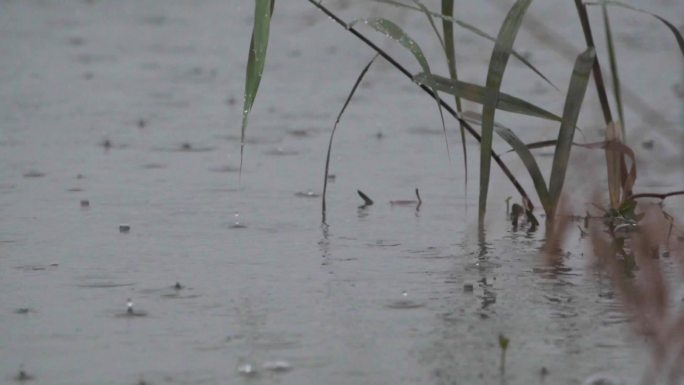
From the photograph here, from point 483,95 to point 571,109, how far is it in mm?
241

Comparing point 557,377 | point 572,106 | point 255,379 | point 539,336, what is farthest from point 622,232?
A: point 255,379

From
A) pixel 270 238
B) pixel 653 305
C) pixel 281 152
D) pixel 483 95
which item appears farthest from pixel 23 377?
pixel 281 152

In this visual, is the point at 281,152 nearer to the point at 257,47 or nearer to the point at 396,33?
the point at 396,33

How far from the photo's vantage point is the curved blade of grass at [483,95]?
12.3 feet

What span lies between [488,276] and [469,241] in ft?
1.48

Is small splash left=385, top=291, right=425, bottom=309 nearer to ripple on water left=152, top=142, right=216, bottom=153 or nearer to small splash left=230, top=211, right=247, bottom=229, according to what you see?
small splash left=230, top=211, right=247, bottom=229

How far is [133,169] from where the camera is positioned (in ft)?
16.9

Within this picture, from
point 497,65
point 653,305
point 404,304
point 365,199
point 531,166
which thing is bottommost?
point 404,304

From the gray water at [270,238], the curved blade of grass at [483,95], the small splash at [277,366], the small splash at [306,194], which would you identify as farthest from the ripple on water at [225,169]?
the small splash at [277,366]

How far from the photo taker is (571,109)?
385cm

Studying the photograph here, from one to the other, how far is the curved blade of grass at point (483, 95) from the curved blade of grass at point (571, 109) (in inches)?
1.5

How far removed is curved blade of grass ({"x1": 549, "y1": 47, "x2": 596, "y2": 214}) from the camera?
3.83 m

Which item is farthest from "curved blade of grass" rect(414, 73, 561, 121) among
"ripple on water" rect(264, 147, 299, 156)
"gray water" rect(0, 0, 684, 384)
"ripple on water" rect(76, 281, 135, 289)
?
"ripple on water" rect(264, 147, 299, 156)

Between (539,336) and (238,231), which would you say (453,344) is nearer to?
(539,336)
